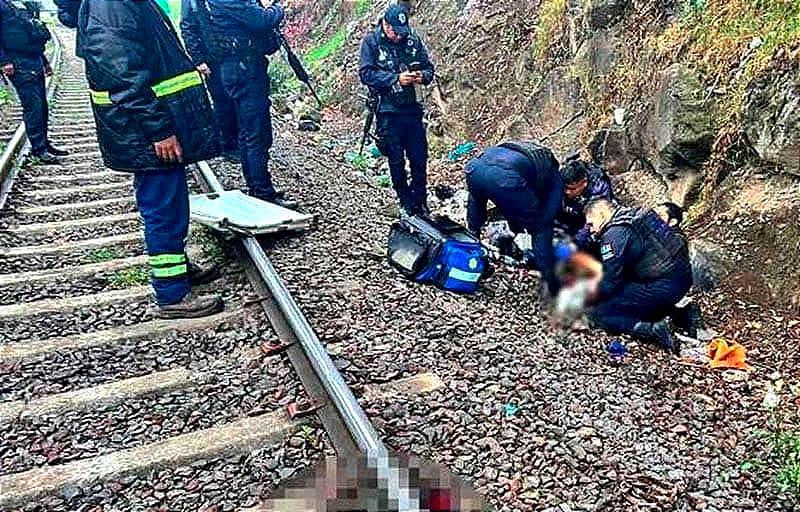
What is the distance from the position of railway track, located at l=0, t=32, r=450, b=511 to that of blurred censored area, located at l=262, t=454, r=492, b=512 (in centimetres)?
7

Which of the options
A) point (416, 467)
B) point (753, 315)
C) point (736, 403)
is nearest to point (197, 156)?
point (416, 467)

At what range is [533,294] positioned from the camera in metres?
5.01

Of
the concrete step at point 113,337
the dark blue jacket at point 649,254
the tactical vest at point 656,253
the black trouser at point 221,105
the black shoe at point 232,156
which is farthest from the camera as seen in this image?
the black shoe at point 232,156

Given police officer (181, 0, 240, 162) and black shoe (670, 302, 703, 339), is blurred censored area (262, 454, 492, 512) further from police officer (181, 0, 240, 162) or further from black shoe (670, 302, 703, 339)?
police officer (181, 0, 240, 162)

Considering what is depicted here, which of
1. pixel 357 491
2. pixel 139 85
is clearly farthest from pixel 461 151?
pixel 357 491

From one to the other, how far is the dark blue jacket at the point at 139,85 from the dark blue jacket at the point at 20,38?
168 inches

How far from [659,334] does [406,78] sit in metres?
3.06

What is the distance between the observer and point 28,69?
777cm

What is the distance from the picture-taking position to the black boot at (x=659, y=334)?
428cm

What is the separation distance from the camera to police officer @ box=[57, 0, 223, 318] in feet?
12.9

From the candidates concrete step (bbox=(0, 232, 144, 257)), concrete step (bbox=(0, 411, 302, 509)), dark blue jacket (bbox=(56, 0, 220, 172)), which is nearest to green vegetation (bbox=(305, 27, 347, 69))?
concrete step (bbox=(0, 232, 144, 257))

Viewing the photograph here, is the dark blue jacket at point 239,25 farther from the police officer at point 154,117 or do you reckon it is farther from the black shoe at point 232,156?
the police officer at point 154,117

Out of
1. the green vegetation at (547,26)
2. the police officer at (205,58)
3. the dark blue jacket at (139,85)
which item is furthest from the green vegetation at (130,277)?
the green vegetation at (547,26)

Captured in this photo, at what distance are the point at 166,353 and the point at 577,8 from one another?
533 centimetres
